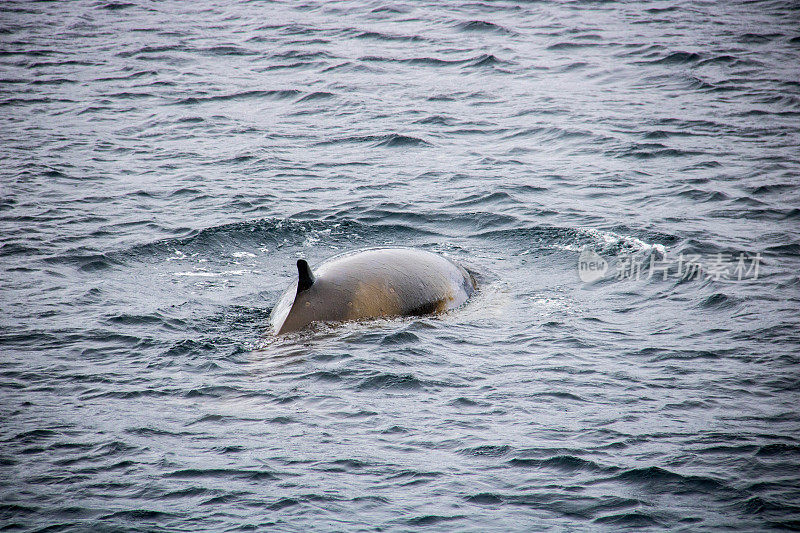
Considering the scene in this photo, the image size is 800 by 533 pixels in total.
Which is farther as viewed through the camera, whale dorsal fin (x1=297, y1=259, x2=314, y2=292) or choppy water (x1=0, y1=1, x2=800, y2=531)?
whale dorsal fin (x1=297, y1=259, x2=314, y2=292)

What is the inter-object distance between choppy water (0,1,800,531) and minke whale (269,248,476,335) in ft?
0.81

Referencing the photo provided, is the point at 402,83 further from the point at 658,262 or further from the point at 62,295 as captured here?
the point at 62,295

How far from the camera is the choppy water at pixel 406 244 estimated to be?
757 cm

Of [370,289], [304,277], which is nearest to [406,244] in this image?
[370,289]

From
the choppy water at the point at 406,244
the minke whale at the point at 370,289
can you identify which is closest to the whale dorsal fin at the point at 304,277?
the minke whale at the point at 370,289

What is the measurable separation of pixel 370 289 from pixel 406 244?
142 inches

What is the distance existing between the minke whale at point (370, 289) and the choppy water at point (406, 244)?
0.25 m

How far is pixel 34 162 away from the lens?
58.3 feet

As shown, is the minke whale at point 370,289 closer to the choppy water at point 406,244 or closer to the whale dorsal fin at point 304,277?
the whale dorsal fin at point 304,277

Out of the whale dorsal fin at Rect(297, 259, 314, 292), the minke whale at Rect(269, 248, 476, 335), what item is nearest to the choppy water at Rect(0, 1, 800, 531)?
the minke whale at Rect(269, 248, 476, 335)

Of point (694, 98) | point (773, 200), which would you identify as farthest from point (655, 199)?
point (694, 98)

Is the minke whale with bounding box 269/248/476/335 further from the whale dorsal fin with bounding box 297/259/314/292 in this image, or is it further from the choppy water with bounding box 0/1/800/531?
the choppy water with bounding box 0/1/800/531

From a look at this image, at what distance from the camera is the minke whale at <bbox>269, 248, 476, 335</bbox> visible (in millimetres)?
10000

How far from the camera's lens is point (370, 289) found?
1035 centimetres
